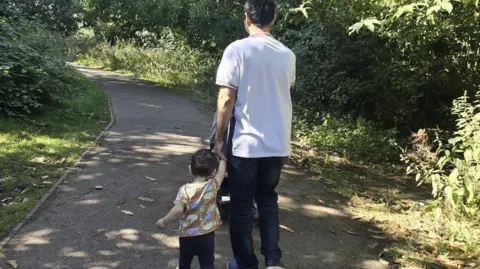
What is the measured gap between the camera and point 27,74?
883 centimetres

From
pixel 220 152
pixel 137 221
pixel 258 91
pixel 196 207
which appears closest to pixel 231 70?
pixel 258 91

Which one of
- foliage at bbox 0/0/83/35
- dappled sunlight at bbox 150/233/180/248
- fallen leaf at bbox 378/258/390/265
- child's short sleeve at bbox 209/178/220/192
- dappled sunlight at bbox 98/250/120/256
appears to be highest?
foliage at bbox 0/0/83/35

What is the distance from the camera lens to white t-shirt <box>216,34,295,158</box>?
3182 millimetres

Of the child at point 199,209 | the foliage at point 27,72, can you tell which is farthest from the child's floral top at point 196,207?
the foliage at point 27,72

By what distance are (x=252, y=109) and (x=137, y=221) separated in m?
2.15

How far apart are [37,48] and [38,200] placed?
6050 mm

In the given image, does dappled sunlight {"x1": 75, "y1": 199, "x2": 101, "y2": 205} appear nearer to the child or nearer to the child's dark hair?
the child

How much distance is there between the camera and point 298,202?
18.8ft

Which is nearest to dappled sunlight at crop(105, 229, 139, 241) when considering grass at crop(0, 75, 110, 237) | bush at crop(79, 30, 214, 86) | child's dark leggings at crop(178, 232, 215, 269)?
grass at crop(0, 75, 110, 237)

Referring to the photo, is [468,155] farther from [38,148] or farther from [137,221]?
[38,148]

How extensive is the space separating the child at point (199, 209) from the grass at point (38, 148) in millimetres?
2100

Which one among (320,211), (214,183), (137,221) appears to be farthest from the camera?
(320,211)

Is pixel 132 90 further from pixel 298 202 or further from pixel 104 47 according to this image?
pixel 298 202

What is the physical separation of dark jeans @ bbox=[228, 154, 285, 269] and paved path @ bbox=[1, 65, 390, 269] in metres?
0.60
